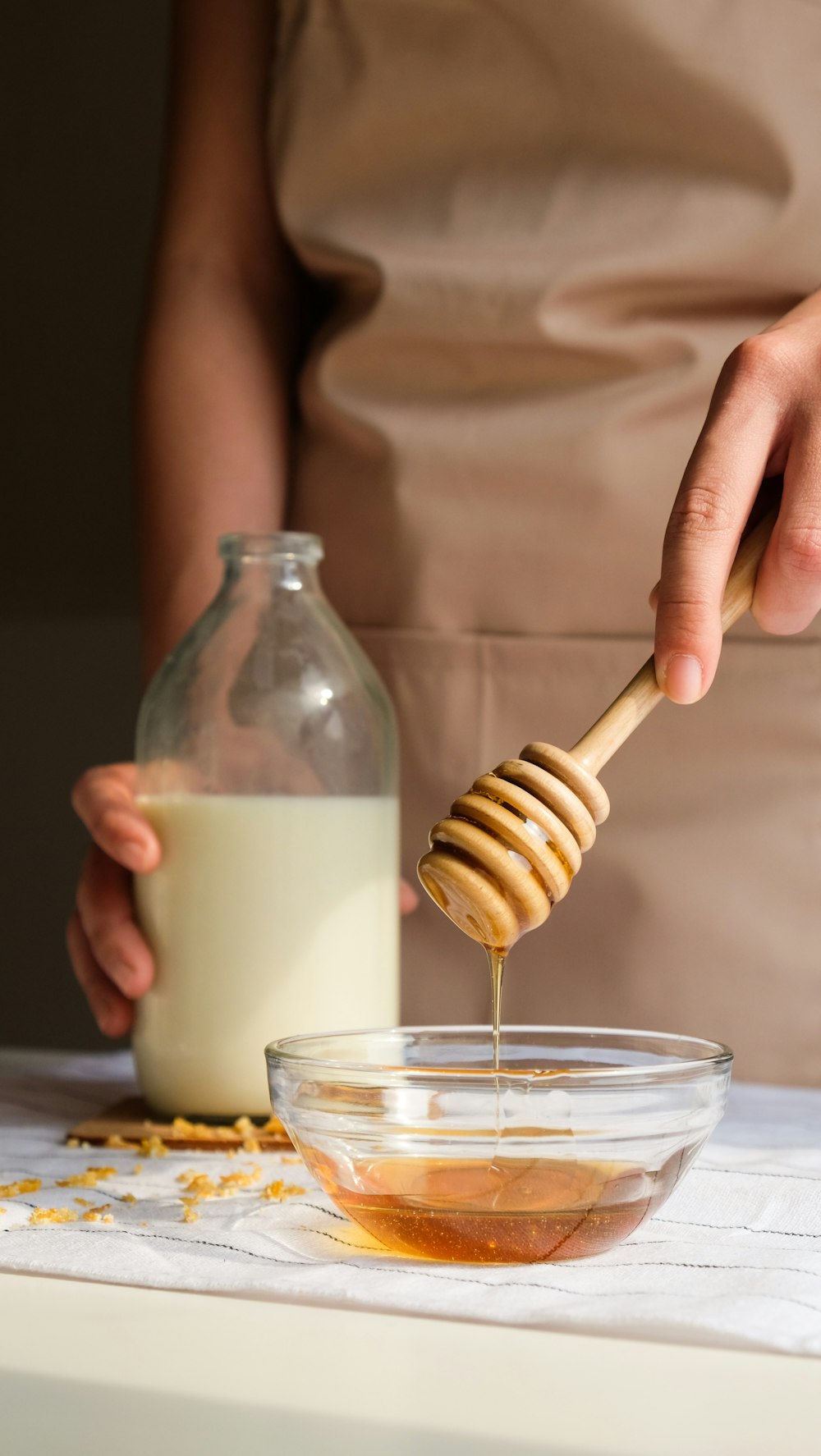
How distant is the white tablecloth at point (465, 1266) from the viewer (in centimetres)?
42

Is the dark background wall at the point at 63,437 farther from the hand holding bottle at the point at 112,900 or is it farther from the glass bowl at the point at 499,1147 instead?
the glass bowl at the point at 499,1147

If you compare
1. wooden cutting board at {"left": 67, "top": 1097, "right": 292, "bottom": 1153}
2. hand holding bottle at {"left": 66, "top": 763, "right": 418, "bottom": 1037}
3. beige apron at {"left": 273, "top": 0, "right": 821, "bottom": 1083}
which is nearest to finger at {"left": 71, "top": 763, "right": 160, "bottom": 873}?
hand holding bottle at {"left": 66, "top": 763, "right": 418, "bottom": 1037}

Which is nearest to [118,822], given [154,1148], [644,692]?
[154,1148]

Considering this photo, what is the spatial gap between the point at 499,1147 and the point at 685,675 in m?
0.19

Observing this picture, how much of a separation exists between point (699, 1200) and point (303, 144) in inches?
28.2

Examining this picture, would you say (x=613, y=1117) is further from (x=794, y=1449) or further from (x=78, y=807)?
(x=78, y=807)

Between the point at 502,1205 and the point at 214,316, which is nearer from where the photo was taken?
the point at 502,1205

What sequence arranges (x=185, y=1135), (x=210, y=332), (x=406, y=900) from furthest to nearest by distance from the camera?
(x=210, y=332) → (x=406, y=900) → (x=185, y=1135)

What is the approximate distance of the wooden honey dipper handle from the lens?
0.57 metres

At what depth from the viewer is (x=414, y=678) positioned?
0.97 metres

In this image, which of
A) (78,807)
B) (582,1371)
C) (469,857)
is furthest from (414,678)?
(582,1371)

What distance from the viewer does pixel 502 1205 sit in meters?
0.47

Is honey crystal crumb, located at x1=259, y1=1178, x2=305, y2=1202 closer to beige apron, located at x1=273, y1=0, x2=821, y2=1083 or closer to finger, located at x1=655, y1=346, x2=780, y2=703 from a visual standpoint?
finger, located at x1=655, y1=346, x2=780, y2=703

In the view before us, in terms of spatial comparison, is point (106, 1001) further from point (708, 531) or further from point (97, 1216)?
point (708, 531)
